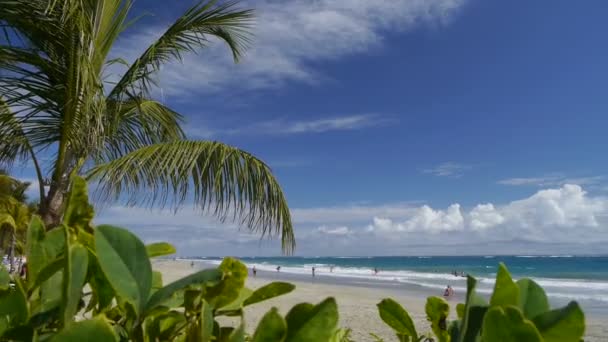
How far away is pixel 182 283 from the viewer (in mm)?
423

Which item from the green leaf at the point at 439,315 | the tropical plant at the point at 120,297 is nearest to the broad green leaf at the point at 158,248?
the tropical plant at the point at 120,297

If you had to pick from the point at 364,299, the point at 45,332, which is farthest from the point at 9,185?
the point at 45,332

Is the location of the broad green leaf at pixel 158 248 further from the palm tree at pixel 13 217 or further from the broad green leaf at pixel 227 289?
the palm tree at pixel 13 217

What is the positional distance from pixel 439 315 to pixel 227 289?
0.91 ft

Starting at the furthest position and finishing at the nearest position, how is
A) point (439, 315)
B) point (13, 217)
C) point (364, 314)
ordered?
point (13, 217)
point (364, 314)
point (439, 315)

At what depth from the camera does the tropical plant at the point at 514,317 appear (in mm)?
338

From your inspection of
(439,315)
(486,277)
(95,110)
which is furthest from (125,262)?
(486,277)

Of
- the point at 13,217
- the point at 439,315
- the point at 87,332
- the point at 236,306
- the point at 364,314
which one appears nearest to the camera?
the point at 87,332

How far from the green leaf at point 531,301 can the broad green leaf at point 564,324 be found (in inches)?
1.4

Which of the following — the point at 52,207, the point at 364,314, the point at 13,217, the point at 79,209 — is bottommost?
the point at 364,314

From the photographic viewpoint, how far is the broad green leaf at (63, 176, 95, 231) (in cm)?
56

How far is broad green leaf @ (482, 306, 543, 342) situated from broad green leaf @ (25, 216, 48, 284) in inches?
15.9

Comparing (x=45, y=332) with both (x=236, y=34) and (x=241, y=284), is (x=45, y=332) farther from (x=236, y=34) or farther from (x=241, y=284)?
(x=236, y=34)

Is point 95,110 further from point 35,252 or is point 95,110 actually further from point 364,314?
point 364,314
